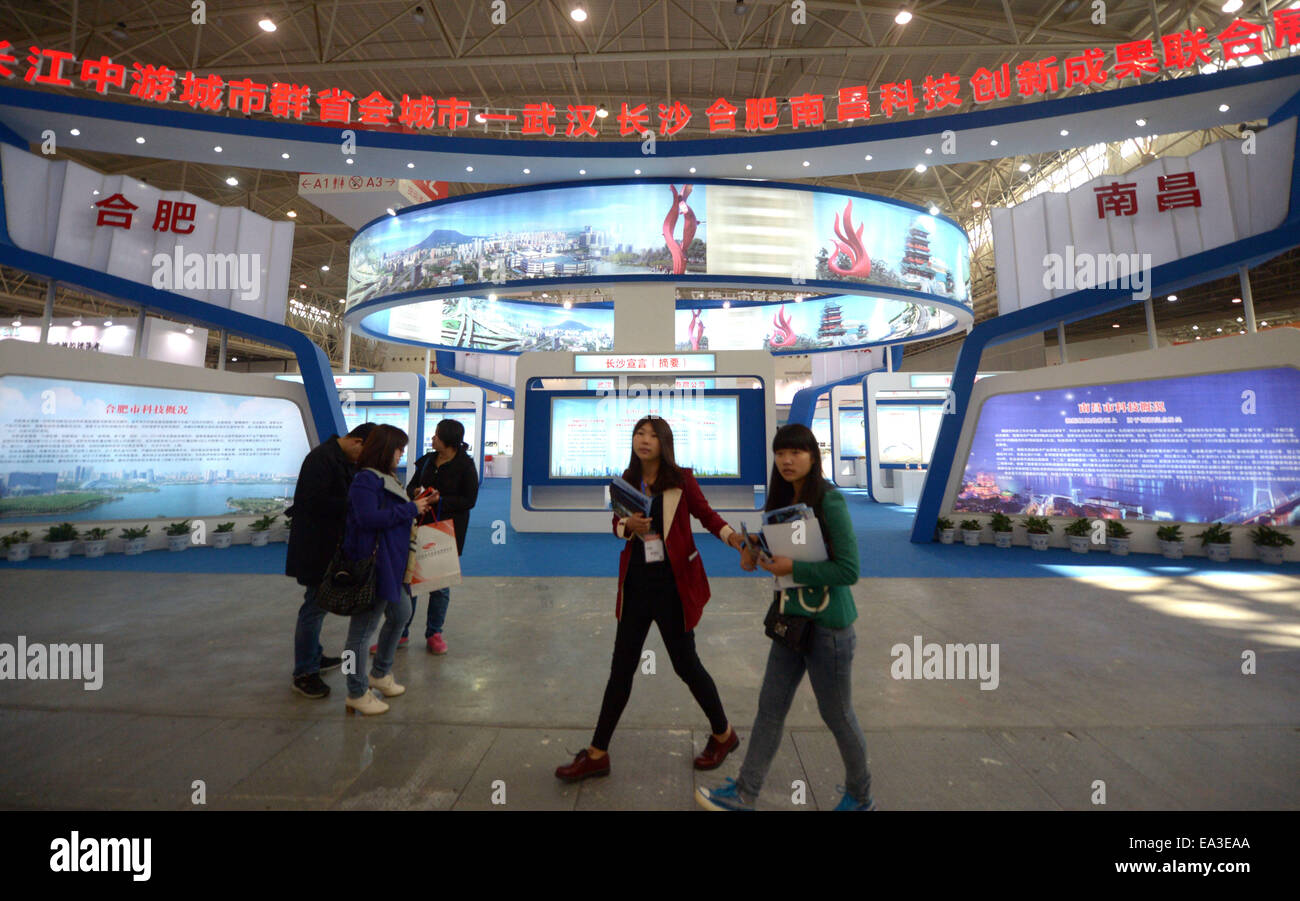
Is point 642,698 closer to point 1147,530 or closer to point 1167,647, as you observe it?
point 1167,647

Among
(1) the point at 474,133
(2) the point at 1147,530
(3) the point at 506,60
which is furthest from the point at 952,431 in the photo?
(1) the point at 474,133

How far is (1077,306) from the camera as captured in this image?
6656mm

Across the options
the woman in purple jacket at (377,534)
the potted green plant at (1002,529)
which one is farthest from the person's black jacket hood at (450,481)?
the potted green plant at (1002,529)

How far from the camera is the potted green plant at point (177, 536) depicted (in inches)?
268

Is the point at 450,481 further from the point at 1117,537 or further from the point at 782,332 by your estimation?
the point at 782,332

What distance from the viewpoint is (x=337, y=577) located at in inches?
101

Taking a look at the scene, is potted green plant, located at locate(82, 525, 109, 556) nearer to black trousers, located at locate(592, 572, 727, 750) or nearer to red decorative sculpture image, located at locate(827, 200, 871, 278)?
black trousers, located at locate(592, 572, 727, 750)

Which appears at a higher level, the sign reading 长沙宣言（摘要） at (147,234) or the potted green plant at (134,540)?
the sign reading 长沙宣言（摘要） at (147,234)

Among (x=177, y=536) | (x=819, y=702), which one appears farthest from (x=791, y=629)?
(x=177, y=536)

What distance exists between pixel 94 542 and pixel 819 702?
8678 millimetres

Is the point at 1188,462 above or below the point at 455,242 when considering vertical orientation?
below

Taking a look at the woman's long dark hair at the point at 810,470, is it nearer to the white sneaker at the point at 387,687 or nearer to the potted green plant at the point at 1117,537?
the white sneaker at the point at 387,687

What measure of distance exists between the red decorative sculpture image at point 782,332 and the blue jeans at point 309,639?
1482 cm

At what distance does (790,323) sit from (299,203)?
18365mm
